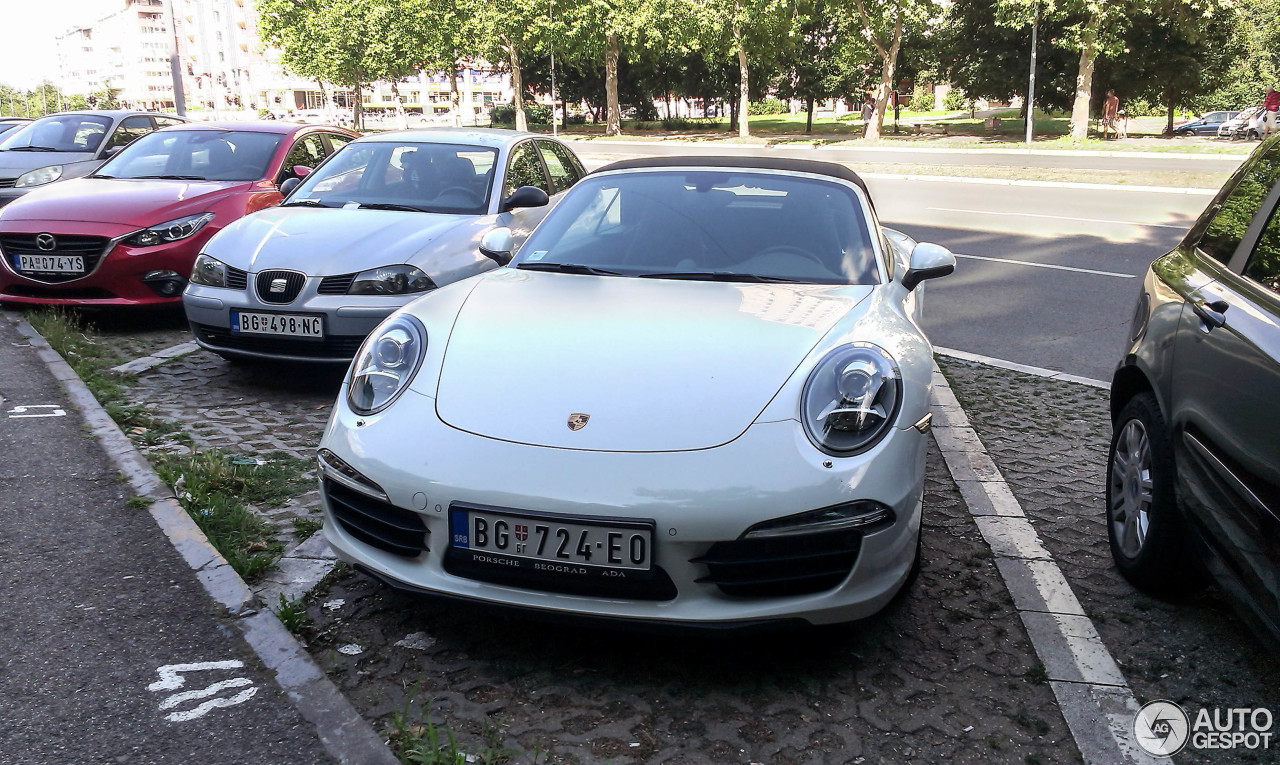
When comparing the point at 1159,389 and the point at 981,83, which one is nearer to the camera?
the point at 1159,389

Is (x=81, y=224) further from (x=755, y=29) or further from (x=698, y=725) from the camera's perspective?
(x=755, y=29)

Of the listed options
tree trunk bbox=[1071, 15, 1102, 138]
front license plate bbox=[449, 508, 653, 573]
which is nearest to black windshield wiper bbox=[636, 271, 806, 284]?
front license plate bbox=[449, 508, 653, 573]

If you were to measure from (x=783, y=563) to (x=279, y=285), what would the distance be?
153 inches

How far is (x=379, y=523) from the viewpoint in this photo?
9.56 feet

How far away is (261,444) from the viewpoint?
16.2ft

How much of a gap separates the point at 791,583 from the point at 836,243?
1746 millimetres

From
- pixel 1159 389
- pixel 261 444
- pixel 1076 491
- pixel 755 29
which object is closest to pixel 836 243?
pixel 1159 389

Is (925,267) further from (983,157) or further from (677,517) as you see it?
(983,157)

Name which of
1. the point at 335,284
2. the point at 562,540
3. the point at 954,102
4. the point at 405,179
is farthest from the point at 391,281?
the point at 954,102

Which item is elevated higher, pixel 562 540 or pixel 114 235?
pixel 114 235

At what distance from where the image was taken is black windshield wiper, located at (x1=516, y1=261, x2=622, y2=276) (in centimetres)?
399

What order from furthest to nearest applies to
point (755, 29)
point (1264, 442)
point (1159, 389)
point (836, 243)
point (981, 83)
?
point (981, 83), point (755, 29), point (836, 243), point (1159, 389), point (1264, 442)

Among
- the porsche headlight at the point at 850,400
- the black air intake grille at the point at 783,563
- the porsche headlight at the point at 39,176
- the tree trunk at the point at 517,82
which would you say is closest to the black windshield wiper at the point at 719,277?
the porsche headlight at the point at 850,400

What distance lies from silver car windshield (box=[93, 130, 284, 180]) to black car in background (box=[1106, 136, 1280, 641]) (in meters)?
6.86
